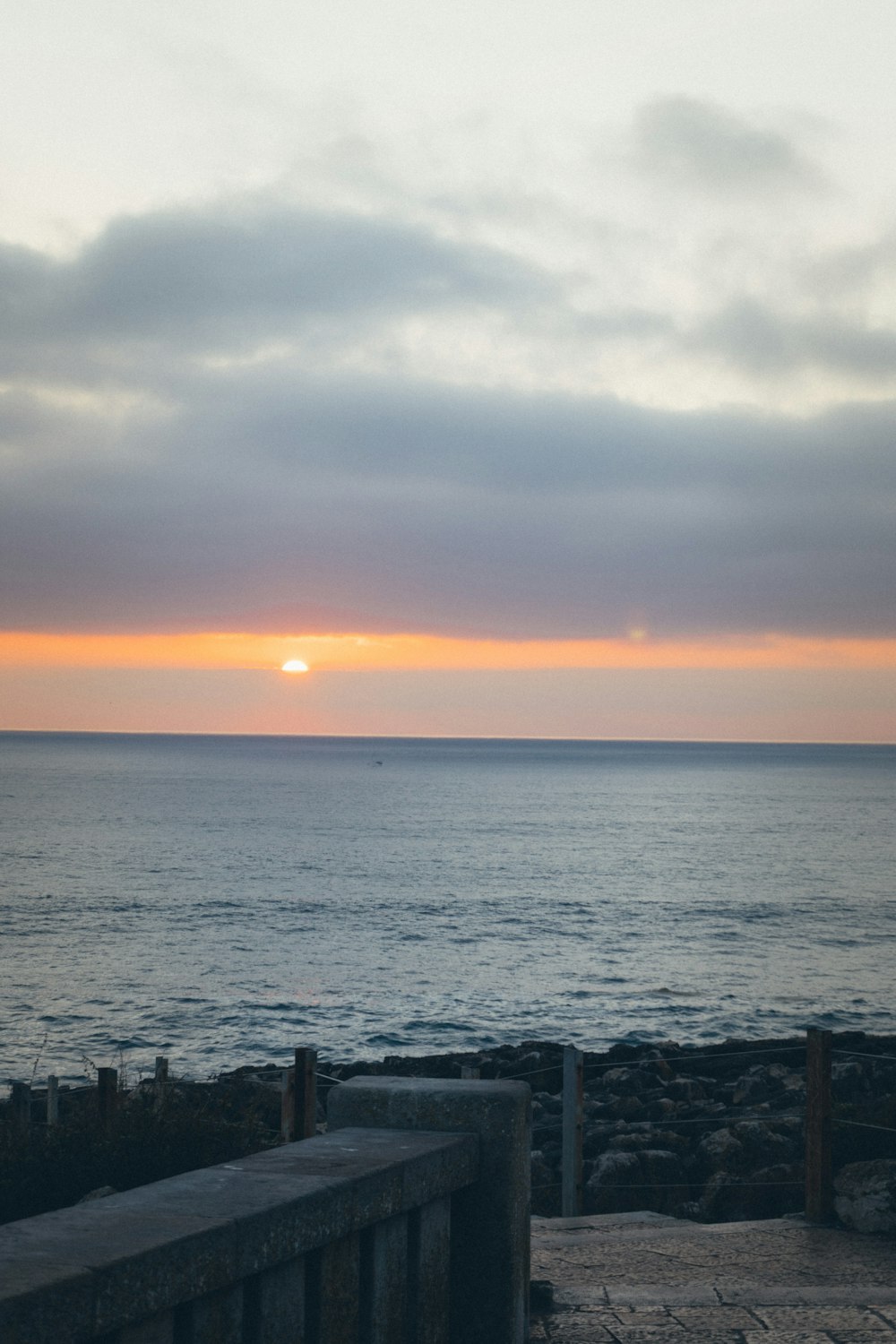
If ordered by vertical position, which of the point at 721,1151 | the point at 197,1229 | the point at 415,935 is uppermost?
the point at 197,1229

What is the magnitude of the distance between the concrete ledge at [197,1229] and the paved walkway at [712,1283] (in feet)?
6.36

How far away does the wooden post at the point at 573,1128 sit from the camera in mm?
10062

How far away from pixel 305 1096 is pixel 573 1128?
7.14 ft

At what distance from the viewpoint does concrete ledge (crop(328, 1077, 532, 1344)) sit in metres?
5.16

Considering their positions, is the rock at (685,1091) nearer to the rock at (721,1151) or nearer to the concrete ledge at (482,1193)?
the rock at (721,1151)

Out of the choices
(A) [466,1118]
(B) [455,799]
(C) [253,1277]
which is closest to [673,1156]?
(A) [466,1118]

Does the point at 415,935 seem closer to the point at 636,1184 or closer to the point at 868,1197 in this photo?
the point at 636,1184

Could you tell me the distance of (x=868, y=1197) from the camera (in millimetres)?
8492

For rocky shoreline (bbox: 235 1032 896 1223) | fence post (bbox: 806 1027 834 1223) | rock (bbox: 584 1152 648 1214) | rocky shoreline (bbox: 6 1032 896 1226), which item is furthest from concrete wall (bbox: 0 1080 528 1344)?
rock (bbox: 584 1152 648 1214)

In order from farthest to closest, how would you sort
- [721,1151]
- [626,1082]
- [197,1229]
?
[626,1082]
[721,1151]
[197,1229]

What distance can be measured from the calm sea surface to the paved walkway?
23836 millimetres

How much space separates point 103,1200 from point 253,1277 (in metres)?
0.54

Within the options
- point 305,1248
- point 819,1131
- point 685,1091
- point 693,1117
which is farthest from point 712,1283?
point 685,1091

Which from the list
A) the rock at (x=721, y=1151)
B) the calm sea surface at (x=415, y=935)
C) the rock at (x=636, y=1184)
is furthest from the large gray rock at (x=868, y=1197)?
the calm sea surface at (x=415, y=935)
